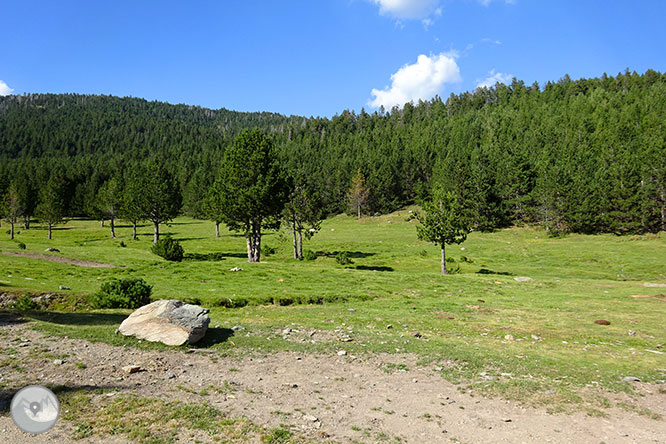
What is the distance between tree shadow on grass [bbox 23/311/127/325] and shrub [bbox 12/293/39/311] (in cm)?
266

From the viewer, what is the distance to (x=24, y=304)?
21.7 meters

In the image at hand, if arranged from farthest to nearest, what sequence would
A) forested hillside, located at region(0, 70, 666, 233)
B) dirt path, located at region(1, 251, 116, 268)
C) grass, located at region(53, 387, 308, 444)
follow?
1. forested hillside, located at region(0, 70, 666, 233)
2. dirt path, located at region(1, 251, 116, 268)
3. grass, located at region(53, 387, 308, 444)

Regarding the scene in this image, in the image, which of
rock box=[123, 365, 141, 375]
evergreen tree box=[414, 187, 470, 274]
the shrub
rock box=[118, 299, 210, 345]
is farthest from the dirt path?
evergreen tree box=[414, 187, 470, 274]

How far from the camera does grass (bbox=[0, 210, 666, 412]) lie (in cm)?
1437

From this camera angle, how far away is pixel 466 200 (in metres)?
106

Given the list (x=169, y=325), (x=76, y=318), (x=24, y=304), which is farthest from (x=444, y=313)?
(x=24, y=304)

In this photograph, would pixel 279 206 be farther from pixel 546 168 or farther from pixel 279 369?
pixel 546 168

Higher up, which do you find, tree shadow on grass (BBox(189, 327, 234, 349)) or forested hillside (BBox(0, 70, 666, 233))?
forested hillside (BBox(0, 70, 666, 233))

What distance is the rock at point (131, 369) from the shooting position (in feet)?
40.2

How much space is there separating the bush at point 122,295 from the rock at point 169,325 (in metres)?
7.83

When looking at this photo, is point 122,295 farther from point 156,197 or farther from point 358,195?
point 358,195

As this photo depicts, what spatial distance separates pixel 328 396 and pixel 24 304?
21520 millimetres

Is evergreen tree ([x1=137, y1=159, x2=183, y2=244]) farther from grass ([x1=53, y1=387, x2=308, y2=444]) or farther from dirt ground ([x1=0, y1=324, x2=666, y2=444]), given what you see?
grass ([x1=53, y1=387, x2=308, y2=444])

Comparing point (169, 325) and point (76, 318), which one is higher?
point (169, 325)
